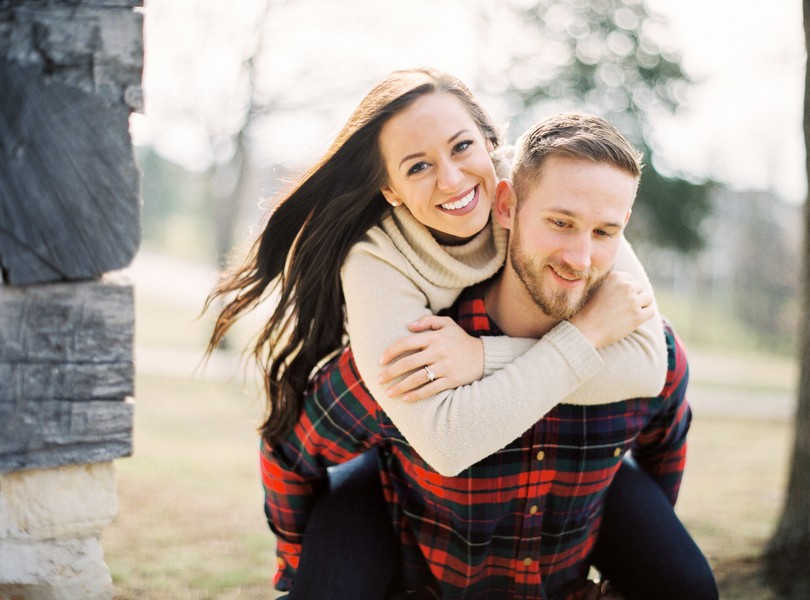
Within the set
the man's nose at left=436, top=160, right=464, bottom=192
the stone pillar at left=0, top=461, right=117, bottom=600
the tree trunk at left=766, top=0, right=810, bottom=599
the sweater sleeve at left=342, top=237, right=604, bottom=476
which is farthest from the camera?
the tree trunk at left=766, top=0, right=810, bottom=599

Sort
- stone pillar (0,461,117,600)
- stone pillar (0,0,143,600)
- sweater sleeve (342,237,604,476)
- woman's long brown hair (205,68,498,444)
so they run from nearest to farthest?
stone pillar (0,0,143,600) < stone pillar (0,461,117,600) < sweater sleeve (342,237,604,476) < woman's long brown hair (205,68,498,444)

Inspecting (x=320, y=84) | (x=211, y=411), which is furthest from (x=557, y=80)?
(x=211, y=411)

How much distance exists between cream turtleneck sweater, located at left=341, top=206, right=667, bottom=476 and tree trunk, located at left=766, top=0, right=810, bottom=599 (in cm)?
162

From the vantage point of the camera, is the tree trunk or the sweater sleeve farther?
the tree trunk

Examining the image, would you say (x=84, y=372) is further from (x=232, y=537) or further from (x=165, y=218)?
(x=165, y=218)

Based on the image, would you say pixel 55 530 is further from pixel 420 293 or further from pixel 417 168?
pixel 417 168

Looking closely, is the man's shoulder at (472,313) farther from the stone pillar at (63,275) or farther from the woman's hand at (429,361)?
the stone pillar at (63,275)

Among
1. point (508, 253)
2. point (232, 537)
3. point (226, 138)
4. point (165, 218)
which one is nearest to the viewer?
point (508, 253)

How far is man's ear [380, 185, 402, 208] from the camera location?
7.78ft

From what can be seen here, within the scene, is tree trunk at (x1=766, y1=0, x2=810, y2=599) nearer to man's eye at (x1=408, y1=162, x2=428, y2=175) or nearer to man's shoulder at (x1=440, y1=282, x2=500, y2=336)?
man's shoulder at (x1=440, y1=282, x2=500, y2=336)

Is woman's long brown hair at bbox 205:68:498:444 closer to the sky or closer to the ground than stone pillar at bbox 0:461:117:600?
closer to the sky

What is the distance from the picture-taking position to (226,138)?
41.0ft

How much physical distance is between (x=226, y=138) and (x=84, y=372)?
11293 mm

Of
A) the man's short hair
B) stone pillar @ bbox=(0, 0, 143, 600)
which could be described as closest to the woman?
the man's short hair
